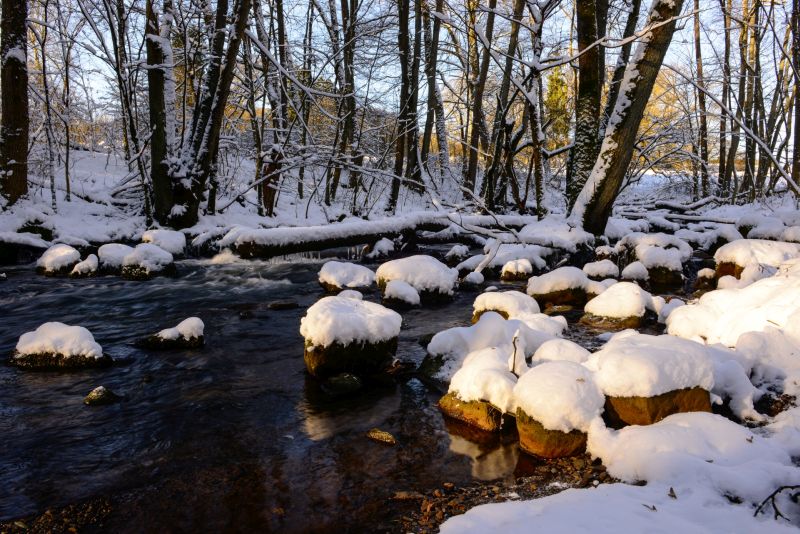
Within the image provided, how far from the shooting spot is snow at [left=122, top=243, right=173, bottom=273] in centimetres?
845

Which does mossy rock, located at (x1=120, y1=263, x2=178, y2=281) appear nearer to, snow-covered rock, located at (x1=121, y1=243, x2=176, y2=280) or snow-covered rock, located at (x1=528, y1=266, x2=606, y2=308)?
snow-covered rock, located at (x1=121, y1=243, x2=176, y2=280)

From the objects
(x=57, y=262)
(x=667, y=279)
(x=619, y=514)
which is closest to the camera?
(x=619, y=514)

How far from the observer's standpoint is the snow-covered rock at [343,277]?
25.6 feet

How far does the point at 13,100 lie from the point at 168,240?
13.3ft

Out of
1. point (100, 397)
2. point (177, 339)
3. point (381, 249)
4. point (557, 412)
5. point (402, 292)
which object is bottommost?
point (100, 397)

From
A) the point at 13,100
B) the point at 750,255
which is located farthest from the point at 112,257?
the point at 750,255

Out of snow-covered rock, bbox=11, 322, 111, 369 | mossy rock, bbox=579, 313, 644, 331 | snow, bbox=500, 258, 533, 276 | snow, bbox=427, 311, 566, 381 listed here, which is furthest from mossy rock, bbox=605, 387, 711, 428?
snow, bbox=500, 258, 533, 276

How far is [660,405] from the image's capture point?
3182mm

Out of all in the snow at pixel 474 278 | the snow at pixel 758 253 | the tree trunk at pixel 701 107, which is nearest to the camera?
the snow at pixel 758 253

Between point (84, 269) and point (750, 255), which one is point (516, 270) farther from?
point (84, 269)

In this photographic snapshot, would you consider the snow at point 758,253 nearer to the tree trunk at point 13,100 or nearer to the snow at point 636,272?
the snow at point 636,272

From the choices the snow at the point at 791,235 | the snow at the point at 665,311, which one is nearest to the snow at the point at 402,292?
the snow at the point at 665,311

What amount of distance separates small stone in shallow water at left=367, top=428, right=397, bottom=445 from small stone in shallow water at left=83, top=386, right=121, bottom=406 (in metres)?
2.14

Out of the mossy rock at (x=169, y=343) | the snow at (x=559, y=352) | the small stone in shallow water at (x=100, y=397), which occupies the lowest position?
the small stone in shallow water at (x=100, y=397)
